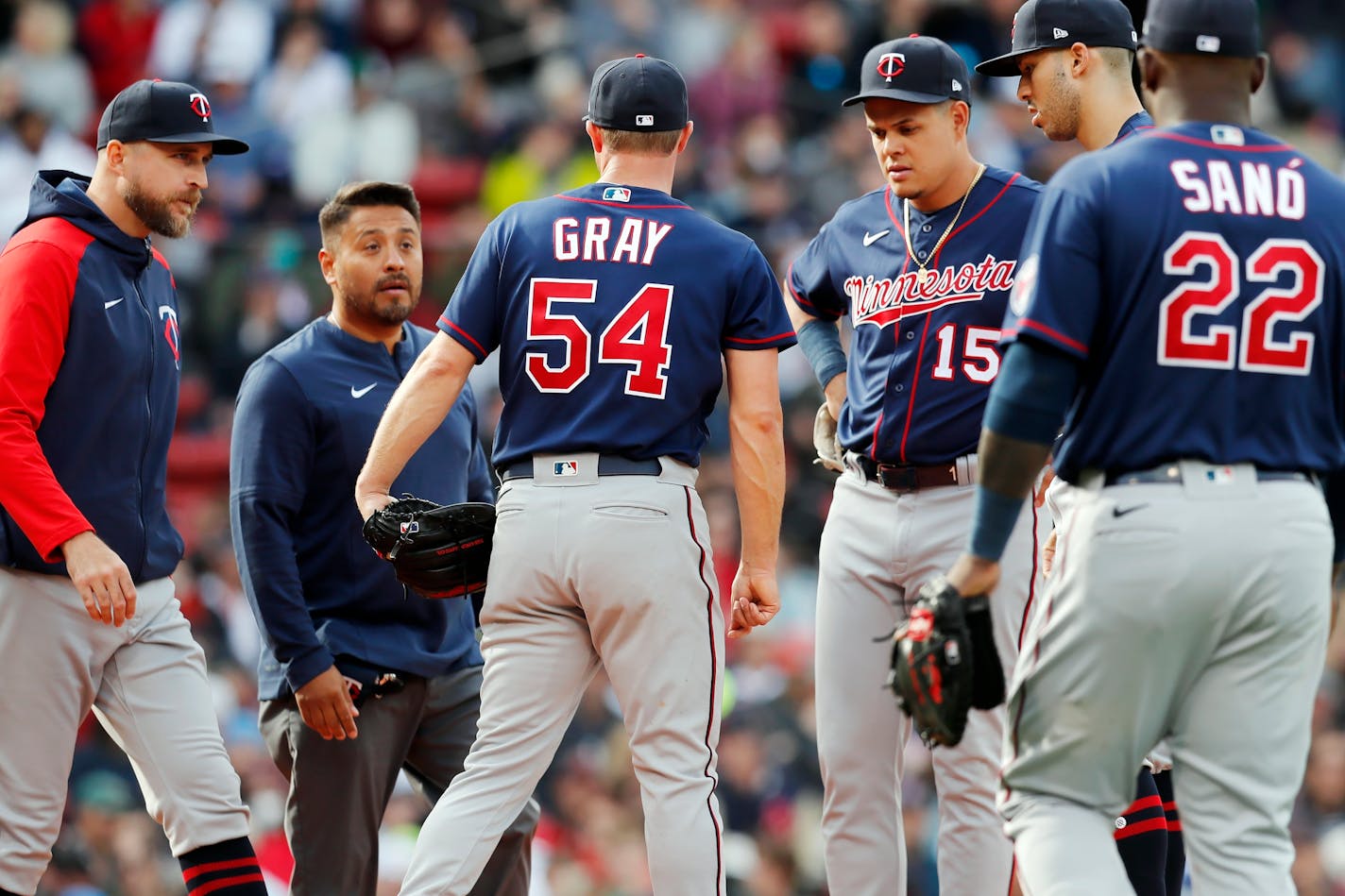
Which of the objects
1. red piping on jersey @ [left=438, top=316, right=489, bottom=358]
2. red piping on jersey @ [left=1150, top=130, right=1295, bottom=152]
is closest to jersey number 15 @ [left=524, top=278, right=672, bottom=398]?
red piping on jersey @ [left=438, top=316, right=489, bottom=358]

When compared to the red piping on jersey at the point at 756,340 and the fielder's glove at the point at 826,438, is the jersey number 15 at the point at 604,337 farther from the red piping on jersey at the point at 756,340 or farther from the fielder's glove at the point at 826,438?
the fielder's glove at the point at 826,438

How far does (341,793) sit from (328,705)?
28cm

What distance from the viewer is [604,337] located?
4562 mm

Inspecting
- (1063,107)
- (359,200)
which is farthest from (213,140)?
(1063,107)

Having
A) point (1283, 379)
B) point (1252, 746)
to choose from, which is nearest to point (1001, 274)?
point (1283, 379)

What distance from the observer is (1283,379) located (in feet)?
11.8

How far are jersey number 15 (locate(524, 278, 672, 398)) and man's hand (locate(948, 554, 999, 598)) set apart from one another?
1164mm

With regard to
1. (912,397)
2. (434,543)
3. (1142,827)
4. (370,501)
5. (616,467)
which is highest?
(912,397)

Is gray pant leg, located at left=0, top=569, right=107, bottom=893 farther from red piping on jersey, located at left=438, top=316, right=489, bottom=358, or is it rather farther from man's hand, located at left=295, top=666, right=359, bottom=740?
red piping on jersey, located at left=438, top=316, right=489, bottom=358

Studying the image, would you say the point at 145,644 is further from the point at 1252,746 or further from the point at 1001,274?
the point at 1252,746

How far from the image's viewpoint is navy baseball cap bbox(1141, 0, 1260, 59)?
366 cm

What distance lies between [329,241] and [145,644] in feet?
4.75

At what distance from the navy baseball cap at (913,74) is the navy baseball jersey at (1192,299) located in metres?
Answer: 1.13

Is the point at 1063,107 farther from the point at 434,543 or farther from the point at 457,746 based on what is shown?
the point at 457,746
